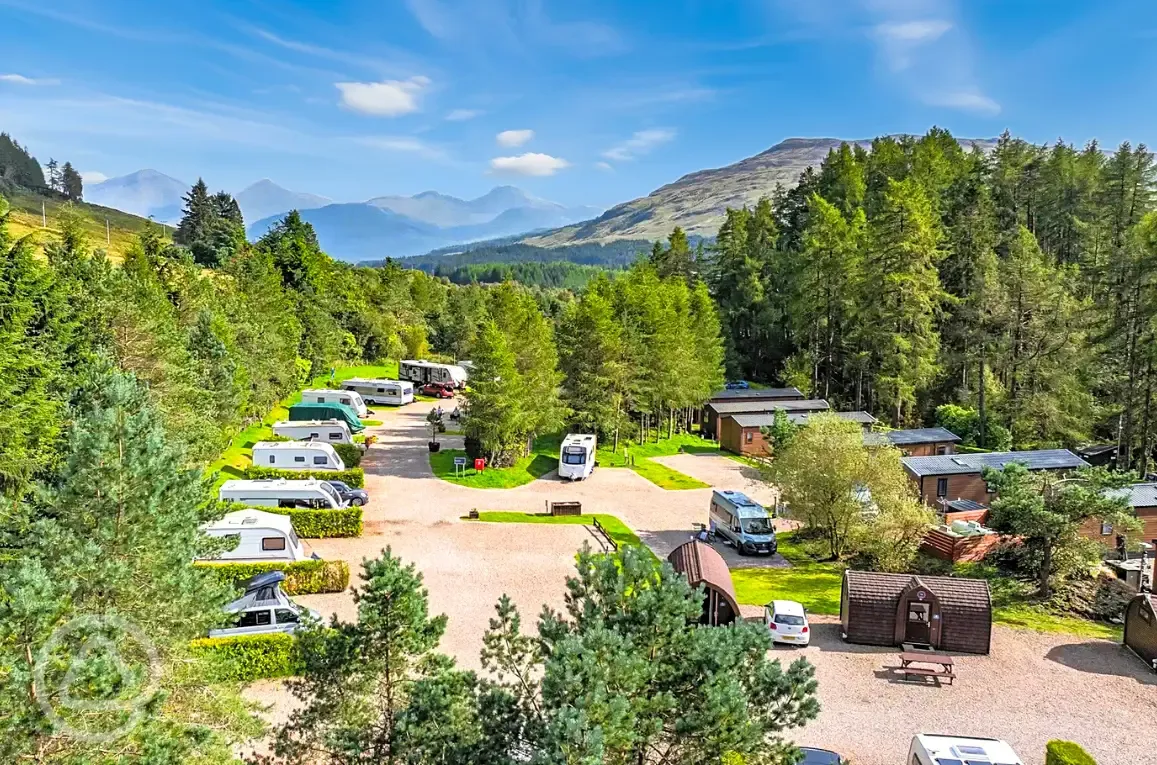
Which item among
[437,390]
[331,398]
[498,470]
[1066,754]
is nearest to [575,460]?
[498,470]

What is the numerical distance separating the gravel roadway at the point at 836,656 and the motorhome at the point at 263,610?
1.54 metres

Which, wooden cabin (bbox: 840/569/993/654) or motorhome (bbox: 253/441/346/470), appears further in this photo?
motorhome (bbox: 253/441/346/470)

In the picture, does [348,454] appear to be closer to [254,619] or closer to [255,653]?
[254,619]

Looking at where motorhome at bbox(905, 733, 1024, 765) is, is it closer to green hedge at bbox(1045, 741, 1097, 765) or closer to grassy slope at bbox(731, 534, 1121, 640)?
green hedge at bbox(1045, 741, 1097, 765)

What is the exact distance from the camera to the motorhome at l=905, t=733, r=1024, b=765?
504 inches

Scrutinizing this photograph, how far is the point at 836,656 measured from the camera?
18766mm

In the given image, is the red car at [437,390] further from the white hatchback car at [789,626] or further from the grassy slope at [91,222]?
the white hatchback car at [789,626]

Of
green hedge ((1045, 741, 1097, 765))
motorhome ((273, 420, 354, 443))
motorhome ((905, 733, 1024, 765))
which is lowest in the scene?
green hedge ((1045, 741, 1097, 765))

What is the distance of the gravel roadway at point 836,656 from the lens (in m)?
15.1

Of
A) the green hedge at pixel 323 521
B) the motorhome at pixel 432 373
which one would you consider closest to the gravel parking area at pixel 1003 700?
the green hedge at pixel 323 521

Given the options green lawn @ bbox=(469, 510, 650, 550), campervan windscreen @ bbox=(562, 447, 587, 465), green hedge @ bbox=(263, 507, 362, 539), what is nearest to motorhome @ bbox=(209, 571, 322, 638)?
green hedge @ bbox=(263, 507, 362, 539)

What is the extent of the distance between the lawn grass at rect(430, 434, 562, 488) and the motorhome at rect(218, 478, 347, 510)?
29.6 ft

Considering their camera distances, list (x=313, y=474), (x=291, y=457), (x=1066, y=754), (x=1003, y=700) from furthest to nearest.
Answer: (x=291, y=457) < (x=313, y=474) < (x=1003, y=700) < (x=1066, y=754)

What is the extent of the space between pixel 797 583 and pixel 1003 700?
803cm
